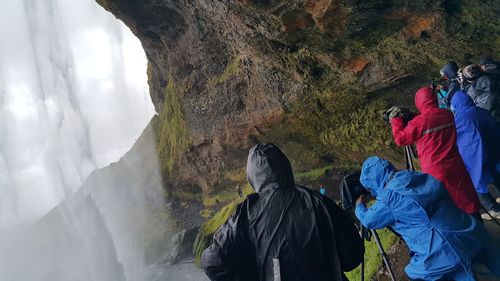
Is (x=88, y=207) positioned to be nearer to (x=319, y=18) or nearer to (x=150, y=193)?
(x=150, y=193)

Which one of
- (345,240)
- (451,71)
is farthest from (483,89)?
(345,240)

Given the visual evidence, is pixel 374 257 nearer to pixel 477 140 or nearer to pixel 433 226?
pixel 477 140

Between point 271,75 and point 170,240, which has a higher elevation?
point 271,75

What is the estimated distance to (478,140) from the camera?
16.2ft

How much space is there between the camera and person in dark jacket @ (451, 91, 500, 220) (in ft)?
16.3

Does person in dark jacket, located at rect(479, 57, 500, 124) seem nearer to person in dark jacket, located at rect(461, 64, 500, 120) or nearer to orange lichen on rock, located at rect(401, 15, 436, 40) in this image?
person in dark jacket, located at rect(461, 64, 500, 120)

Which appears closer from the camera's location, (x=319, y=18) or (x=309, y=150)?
(x=319, y=18)

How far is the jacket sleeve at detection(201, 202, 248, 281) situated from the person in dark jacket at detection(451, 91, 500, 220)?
11.9 ft

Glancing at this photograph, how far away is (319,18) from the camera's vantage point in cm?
915

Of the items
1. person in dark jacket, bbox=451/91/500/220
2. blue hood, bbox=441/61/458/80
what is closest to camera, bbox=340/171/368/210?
person in dark jacket, bbox=451/91/500/220

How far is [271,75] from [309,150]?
13.0 ft

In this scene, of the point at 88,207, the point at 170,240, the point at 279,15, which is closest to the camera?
the point at 279,15

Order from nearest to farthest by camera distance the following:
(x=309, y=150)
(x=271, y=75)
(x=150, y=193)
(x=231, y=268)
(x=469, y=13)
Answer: (x=231, y=268), (x=469, y=13), (x=271, y=75), (x=309, y=150), (x=150, y=193)

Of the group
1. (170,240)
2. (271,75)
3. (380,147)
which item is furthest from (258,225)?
(170,240)
